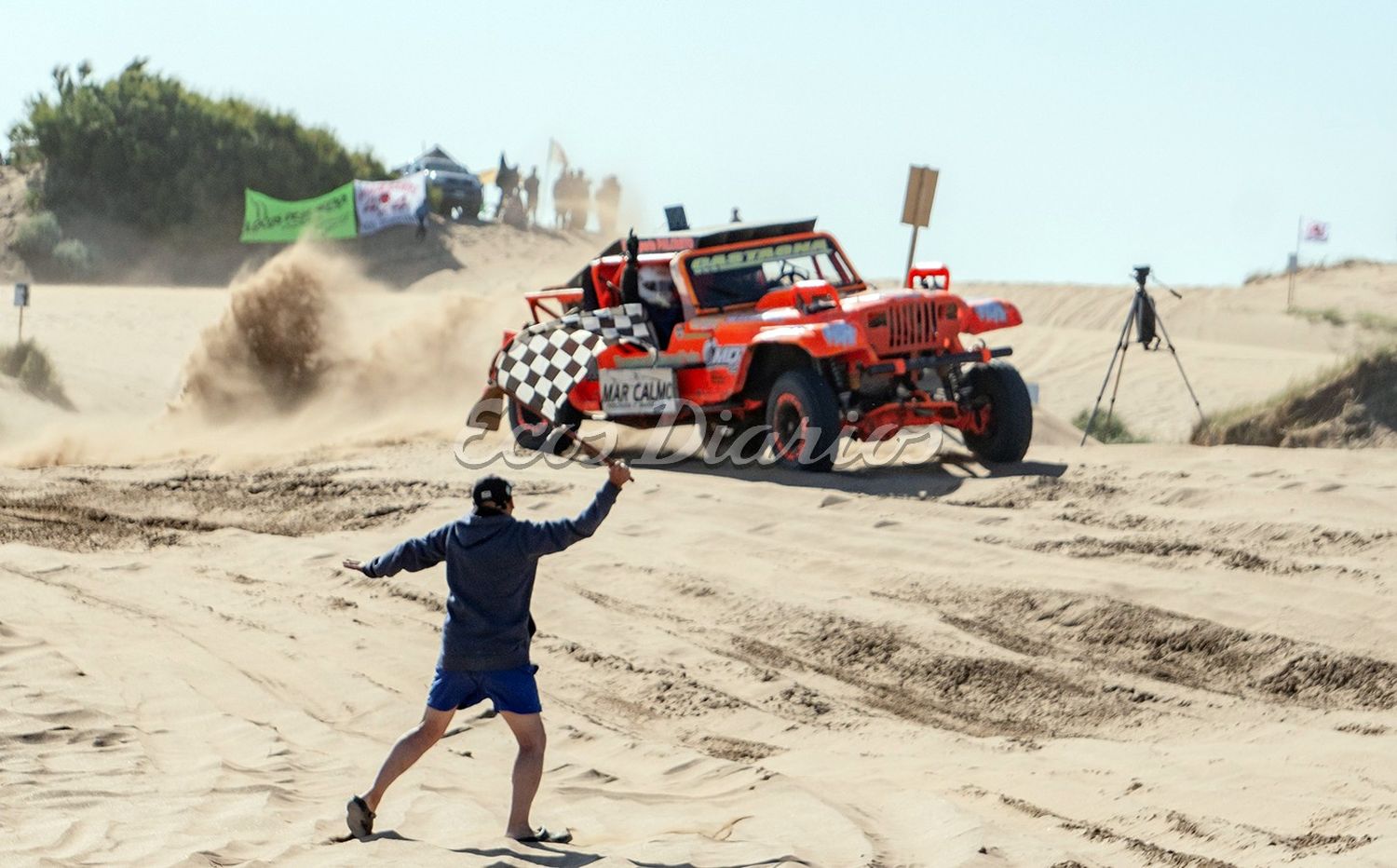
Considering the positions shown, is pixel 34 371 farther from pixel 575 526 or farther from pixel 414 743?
pixel 575 526

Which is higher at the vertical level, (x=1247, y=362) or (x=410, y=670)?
(x=1247, y=362)

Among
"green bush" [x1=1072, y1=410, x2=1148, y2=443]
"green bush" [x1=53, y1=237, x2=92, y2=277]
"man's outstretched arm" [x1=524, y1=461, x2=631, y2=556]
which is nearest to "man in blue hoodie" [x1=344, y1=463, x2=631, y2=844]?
"man's outstretched arm" [x1=524, y1=461, x2=631, y2=556]

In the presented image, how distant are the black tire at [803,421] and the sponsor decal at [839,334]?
0.33 meters

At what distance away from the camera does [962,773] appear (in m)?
6.01

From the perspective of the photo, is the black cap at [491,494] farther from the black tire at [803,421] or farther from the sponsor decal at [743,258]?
the sponsor decal at [743,258]

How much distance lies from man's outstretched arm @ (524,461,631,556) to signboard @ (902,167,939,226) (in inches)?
399

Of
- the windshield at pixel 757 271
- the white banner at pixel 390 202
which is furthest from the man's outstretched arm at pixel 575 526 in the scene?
the white banner at pixel 390 202

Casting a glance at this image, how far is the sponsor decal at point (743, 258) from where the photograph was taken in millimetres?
13289

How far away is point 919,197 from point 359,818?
10.8m

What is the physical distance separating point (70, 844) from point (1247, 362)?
19.8 m

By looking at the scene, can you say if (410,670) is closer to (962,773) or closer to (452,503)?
(962,773)

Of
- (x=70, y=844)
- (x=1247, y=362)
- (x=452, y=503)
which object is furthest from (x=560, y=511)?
(x=1247, y=362)

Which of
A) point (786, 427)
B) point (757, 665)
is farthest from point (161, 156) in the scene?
point (757, 665)

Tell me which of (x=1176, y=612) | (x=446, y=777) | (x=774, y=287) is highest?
(x=774, y=287)
